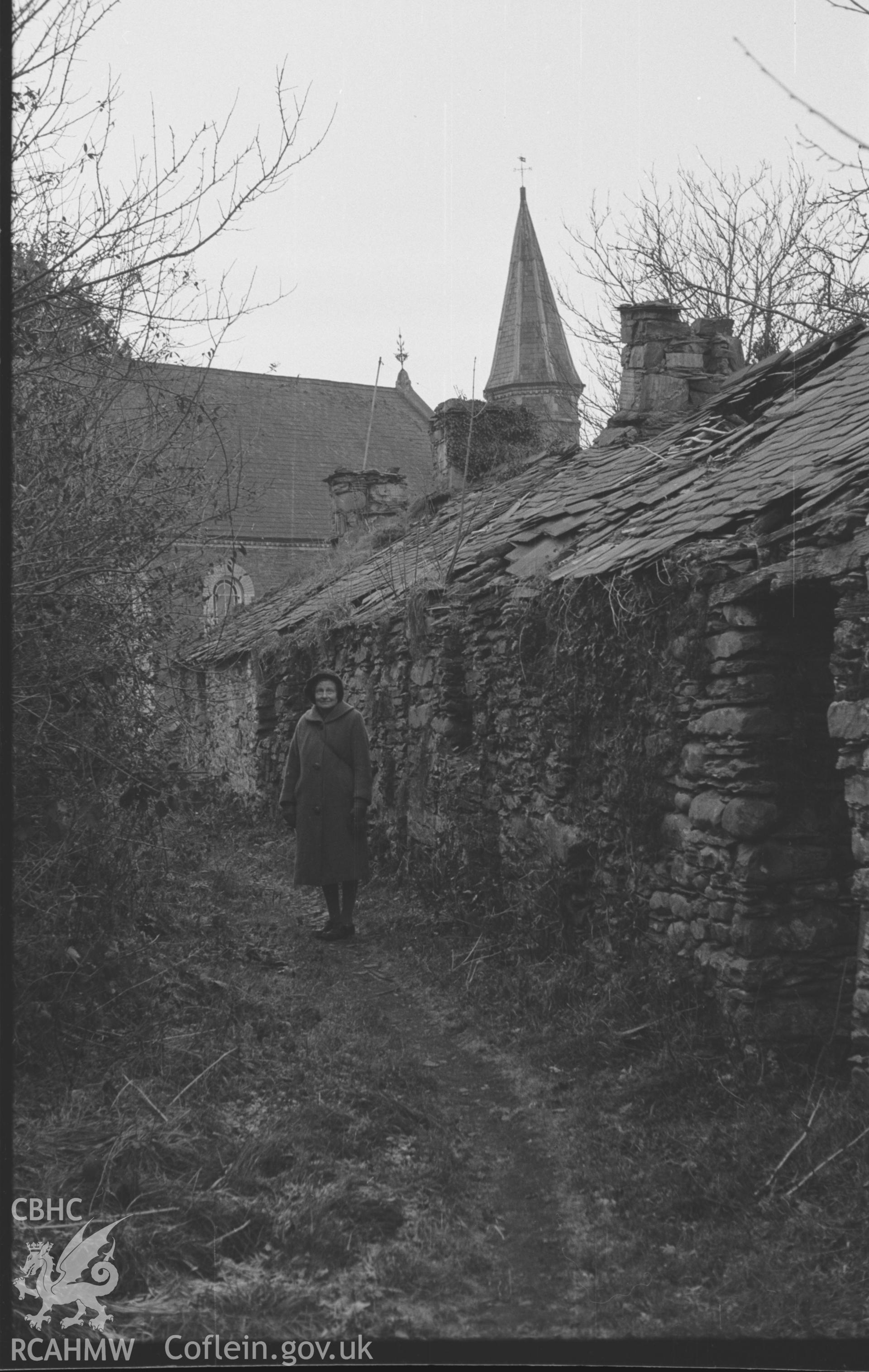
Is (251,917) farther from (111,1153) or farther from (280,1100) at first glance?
(111,1153)

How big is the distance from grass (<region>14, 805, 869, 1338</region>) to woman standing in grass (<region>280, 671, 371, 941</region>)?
4.12 feet

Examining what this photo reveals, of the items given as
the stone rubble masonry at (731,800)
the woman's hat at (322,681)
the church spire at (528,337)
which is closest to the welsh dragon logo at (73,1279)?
the stone rubble masonry at (731,800)

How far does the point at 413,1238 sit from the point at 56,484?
140 inches

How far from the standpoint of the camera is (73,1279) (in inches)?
128

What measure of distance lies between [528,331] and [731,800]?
85.2 feet

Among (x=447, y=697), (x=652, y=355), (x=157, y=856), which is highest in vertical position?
(x=652, y=355)

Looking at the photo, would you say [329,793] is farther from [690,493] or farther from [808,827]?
[808,827]

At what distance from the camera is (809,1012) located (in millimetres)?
5285

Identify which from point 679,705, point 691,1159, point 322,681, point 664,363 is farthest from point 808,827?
point 664,363

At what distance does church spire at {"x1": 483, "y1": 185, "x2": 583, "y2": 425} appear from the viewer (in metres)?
29.0

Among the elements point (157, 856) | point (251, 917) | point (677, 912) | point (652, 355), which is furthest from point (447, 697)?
point (652, 355)

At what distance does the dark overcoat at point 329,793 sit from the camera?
27.3ft

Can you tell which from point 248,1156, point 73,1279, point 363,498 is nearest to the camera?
point 73,1279

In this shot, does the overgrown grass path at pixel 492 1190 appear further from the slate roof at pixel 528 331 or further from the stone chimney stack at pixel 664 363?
the slate roof at pixel 528 331
